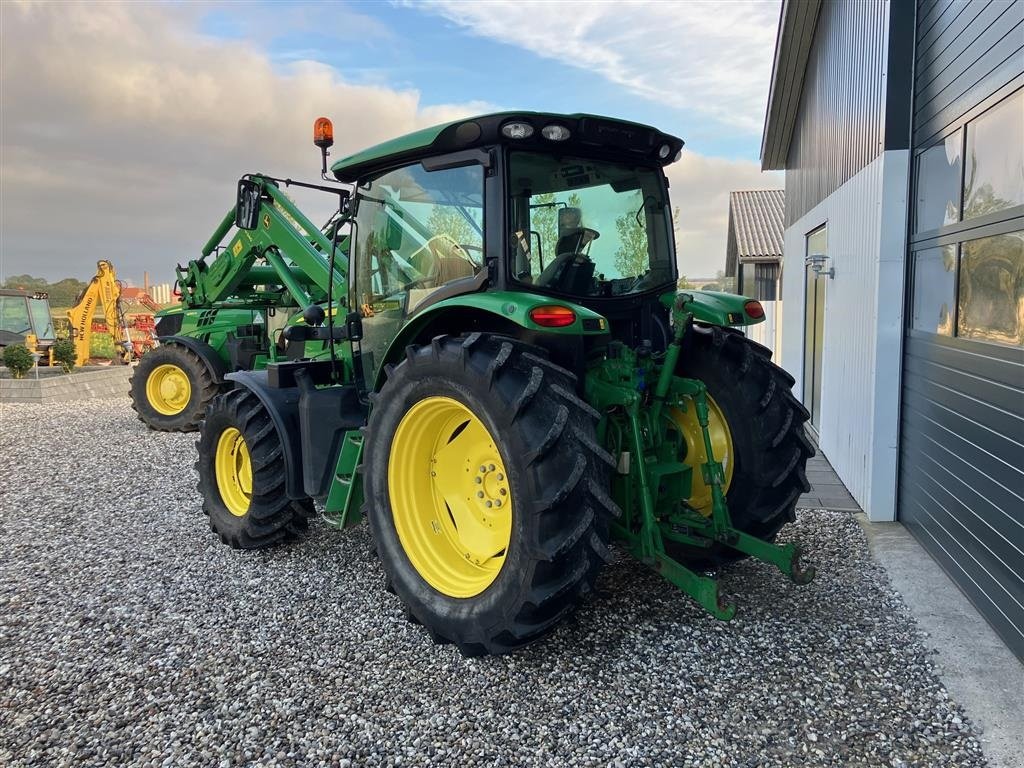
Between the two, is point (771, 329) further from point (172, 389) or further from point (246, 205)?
point (246, 205)

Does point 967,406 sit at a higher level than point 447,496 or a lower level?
higher

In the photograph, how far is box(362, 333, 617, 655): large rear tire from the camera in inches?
114

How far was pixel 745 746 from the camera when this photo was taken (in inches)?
102

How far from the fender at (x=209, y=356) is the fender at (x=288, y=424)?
5.34m

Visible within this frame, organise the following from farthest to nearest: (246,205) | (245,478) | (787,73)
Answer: (787,73) < (246,205) < (245,478)

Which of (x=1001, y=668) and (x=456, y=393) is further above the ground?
(x=456, y=393)

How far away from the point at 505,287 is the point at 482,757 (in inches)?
76.8

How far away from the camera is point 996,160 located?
12.3 ft

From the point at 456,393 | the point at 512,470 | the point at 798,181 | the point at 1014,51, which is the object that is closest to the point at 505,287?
the point at 456,393

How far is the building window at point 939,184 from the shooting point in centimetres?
427

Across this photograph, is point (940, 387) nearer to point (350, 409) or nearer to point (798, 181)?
point (350, 409)

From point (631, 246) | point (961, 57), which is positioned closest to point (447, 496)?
point (631, 246)

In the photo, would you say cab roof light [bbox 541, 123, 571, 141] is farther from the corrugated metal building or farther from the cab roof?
the corrugated metal building

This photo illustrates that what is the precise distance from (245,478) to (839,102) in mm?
6578
